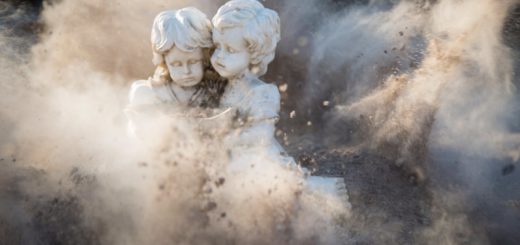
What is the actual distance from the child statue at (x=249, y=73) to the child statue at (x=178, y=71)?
4.0 inches

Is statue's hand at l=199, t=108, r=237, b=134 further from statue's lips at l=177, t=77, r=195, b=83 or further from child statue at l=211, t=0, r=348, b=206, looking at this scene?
statue's lips at l=177, t=77, r=195, b=83

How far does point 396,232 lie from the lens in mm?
3373

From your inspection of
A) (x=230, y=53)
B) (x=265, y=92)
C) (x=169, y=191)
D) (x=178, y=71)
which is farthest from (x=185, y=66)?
(x=169, y=191)

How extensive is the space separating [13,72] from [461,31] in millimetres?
3893

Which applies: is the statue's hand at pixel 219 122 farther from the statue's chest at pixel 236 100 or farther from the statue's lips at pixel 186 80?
the statue's lips at pixel 186 80

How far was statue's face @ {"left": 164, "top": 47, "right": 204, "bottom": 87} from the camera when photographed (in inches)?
120

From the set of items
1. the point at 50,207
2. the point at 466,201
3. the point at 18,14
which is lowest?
the point at 18,14

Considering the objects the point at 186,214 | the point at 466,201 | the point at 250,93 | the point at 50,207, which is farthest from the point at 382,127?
the point at 50,207

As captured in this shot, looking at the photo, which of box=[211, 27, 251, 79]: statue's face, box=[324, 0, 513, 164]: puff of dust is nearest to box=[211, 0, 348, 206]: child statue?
box=[211, 27, 251, 79]: statue's face

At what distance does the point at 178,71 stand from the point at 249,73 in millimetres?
435

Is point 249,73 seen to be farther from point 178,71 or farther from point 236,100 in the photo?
point 178,71

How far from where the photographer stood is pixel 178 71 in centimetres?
314

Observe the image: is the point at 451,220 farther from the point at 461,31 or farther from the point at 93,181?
the point at 93,181

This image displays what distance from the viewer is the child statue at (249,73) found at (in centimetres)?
302
